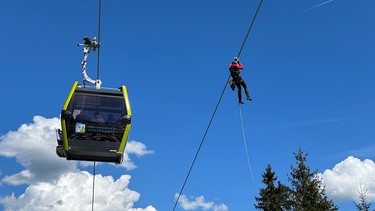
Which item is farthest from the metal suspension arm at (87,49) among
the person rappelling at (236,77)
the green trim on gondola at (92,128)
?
the person rappelling at (236,77)

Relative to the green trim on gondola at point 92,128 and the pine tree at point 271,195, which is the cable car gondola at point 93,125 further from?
the pine tree at point 271,195

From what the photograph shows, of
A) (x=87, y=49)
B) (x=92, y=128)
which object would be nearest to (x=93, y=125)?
(x=92, y=128)

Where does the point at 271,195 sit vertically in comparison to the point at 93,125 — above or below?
above

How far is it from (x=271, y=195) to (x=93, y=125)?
105 ft

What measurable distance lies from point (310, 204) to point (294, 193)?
205 centimetres

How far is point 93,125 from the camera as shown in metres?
15.2

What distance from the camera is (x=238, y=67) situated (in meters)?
12.8

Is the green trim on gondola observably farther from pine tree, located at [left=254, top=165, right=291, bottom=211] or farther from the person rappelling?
pine tree, located at [left=254, top=165, right=291, bottom=211]

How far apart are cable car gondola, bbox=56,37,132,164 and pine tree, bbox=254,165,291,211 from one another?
30.3 m

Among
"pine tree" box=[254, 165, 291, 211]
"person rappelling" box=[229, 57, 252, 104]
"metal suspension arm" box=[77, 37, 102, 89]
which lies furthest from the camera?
"pine tree" box=[254, 165, 291, 211]

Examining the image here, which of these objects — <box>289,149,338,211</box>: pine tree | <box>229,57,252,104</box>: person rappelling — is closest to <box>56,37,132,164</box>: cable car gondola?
<box>229,57,252,104</box>: person rappelling

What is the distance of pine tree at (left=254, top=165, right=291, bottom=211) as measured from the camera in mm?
42781

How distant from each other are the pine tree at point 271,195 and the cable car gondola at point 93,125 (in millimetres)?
30272

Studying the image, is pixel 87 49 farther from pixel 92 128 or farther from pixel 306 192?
pixel 306 192
